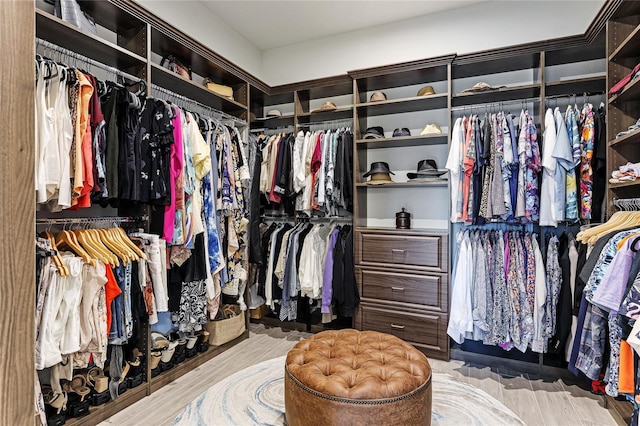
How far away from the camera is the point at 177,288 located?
8.53ft

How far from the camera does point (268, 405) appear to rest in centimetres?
215

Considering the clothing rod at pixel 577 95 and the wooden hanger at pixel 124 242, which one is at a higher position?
the clothing rod at pixel 577 95

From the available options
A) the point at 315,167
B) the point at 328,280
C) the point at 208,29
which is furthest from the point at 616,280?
the point at 208,29

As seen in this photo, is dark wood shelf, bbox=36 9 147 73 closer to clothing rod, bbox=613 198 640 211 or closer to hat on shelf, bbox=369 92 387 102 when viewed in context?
hat on shelf, bbox=369 92 387 102

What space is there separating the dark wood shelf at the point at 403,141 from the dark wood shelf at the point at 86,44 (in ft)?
6.09

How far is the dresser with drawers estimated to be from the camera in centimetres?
293

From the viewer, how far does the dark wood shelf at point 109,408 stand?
1991 mm

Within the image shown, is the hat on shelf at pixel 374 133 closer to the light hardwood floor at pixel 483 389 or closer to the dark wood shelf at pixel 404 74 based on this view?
the dark wood shelf at pixel 404 74

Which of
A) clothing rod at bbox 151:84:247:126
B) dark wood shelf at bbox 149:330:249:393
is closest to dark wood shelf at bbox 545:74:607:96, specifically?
clothing rod at bbox 151:84:247:126

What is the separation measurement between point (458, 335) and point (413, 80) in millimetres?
2234

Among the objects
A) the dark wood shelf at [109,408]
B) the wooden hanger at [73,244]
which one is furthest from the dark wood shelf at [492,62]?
the dark wood shelf at [109,408]

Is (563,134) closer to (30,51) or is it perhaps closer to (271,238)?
(271,238)

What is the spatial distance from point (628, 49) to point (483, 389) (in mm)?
2353

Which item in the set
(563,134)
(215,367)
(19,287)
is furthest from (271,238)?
(19,287)
